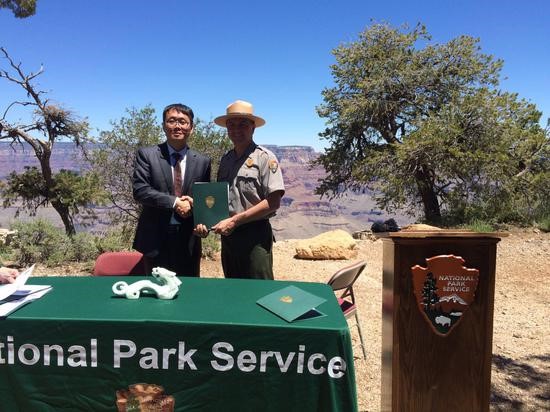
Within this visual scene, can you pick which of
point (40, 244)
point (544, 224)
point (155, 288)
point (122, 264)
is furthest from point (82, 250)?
point (544, 224)

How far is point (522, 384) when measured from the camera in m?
3.45

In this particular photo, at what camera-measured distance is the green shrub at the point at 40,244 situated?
762 centimetres

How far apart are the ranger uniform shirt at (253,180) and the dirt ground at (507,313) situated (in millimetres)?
1597

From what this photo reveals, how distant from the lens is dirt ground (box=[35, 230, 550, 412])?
3334mm

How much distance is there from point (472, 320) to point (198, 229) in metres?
1.78

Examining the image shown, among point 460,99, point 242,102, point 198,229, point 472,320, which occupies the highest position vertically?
point 460,99

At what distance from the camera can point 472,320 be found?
79.4 inches

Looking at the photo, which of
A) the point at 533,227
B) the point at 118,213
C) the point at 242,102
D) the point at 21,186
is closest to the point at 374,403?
the point at 242,102

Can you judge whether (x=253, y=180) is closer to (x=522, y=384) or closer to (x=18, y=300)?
(x=18, y=300)

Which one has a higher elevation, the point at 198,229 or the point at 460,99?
the point at 460,99

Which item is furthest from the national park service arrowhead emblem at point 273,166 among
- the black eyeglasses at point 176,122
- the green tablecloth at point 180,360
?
the green tablecloth at point 180,360

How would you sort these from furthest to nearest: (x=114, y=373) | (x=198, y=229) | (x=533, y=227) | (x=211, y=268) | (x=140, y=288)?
1. (x=533, y=227)
2. (x=211, y=268)
3. (x=198, y=229)
4. (x=140, y=288)
5. (x=114, y=373)

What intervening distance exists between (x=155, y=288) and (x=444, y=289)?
1359 millimetres

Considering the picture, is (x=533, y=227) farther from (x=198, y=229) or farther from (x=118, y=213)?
(x=118, y=213)
